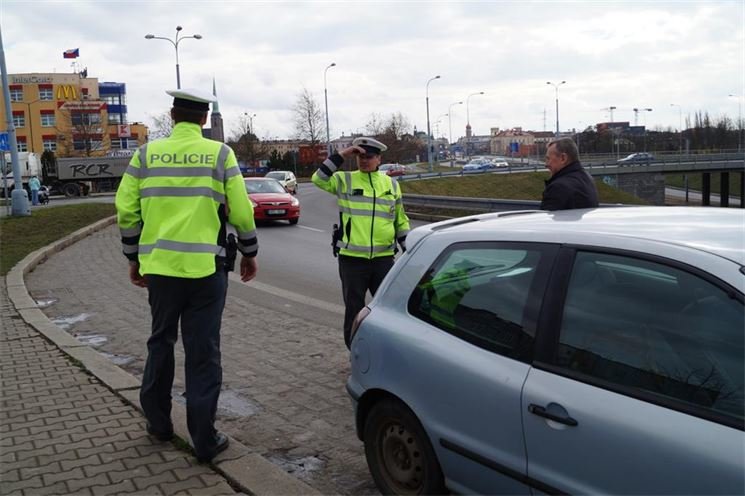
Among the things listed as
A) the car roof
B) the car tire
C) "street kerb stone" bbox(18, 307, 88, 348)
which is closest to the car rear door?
the car roof

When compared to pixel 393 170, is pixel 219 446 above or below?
below

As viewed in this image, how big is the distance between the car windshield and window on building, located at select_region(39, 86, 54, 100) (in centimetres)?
8771

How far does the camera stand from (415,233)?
3.81m

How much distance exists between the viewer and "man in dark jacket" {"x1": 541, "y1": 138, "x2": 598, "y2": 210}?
516 centimetres

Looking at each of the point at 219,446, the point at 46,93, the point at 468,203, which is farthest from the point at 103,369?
the point at 46,93

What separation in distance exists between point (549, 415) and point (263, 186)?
20214 millimetres

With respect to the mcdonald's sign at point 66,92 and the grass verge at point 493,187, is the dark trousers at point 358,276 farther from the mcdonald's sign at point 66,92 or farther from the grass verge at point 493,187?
the mcdonald's sign at point 66,92

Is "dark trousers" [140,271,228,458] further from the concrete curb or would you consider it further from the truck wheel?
the truck wheel

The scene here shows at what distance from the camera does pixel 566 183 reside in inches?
207

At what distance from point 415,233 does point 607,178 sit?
6356cm

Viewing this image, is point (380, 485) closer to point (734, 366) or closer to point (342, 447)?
point (342, 447)

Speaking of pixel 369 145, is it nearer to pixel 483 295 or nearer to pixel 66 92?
pixel 483 295

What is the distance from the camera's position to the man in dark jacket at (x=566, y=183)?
5160mm

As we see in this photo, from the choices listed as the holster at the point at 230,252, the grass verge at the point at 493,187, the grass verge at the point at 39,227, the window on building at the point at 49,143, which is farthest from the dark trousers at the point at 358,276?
the window on building at the point at 49,143
